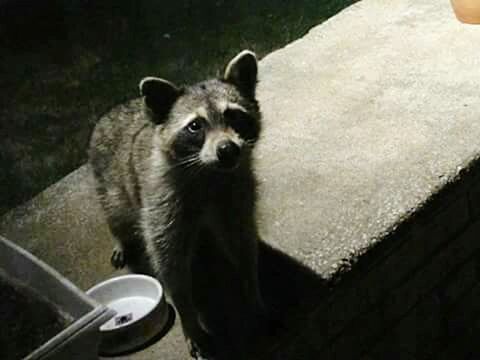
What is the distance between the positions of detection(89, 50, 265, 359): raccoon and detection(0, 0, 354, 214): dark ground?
90 cm

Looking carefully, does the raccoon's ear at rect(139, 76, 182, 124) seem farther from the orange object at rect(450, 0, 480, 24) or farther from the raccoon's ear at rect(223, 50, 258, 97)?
the orange object at rect(450, 0, 480, 24)

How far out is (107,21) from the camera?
3.07 meters

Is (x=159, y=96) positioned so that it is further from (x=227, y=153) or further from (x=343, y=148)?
(x=343, y=148)

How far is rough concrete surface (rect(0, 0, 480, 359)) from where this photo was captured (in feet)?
6.82

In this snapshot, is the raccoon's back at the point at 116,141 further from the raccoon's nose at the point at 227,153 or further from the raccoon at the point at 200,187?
the raccoon's nose at the point at 227,153

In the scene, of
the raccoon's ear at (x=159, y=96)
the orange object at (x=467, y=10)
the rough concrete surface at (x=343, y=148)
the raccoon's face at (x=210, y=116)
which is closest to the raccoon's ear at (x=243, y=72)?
the raccoon's face at (x=210, y=116)

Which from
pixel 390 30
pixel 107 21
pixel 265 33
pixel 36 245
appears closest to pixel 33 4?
pixel 107 21

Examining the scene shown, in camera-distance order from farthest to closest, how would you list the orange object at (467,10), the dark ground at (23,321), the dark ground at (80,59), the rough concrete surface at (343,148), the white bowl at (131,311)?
the orange object at (467,10), the dark ground at (80,59), the rough concrete surface at (343,148), the white bowl at (131,311), the dark ground at (23,321)

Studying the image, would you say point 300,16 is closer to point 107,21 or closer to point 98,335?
point 107,21

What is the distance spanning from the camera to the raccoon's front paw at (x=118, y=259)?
7.02 feet

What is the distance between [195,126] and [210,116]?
0.04 meters

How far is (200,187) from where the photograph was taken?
1.84 meters

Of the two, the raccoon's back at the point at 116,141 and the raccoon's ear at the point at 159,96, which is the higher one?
the raccoon's ear at the point at 159,96

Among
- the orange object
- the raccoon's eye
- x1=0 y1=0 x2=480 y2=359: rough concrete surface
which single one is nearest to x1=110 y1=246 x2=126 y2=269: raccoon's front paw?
x1=0 y1=0 x2=480 y2=359: rough concrete surface
